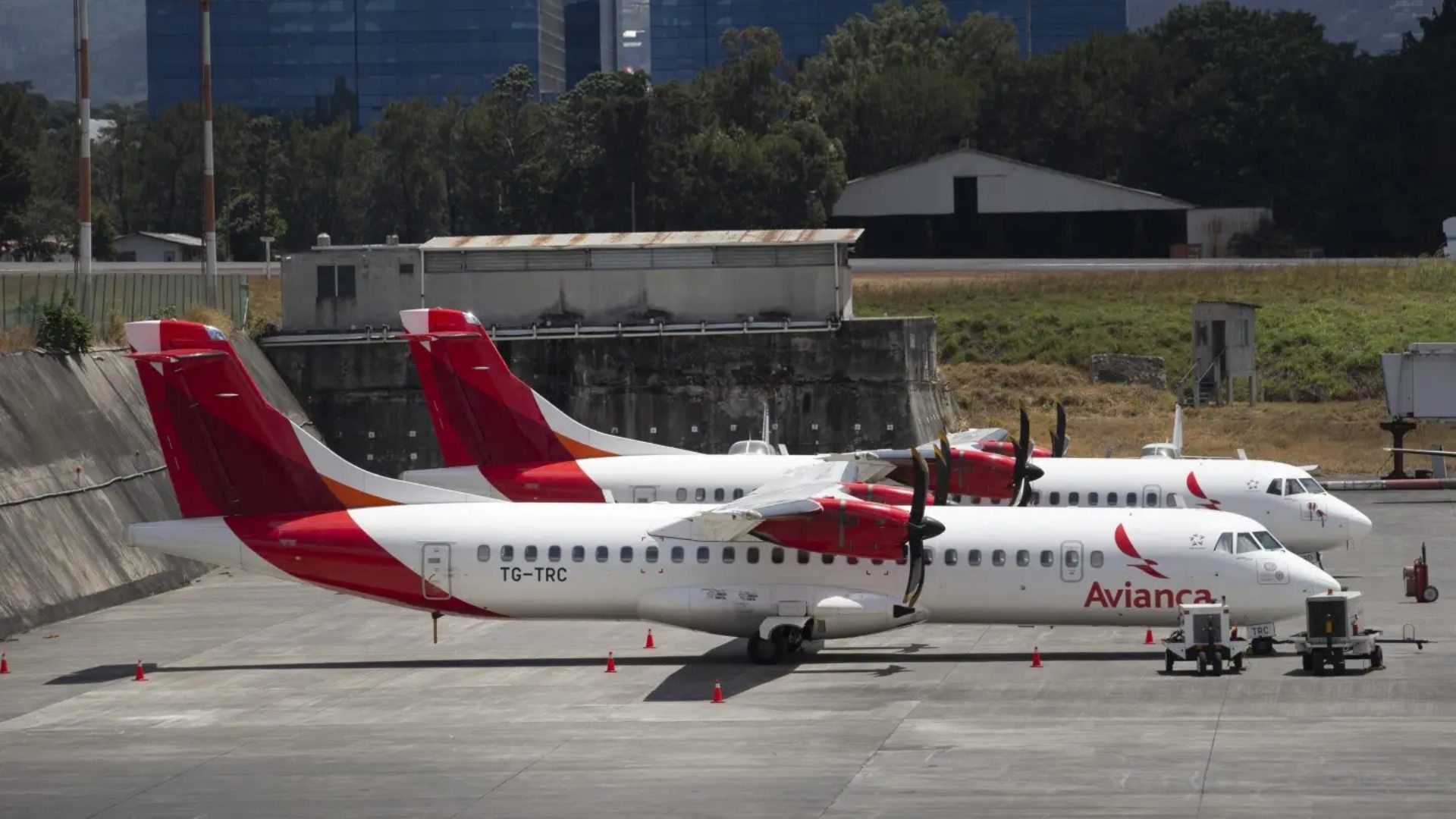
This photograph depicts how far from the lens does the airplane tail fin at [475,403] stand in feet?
125

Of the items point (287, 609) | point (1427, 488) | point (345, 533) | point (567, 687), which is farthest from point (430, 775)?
point (1427, 488)

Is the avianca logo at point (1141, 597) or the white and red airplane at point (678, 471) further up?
the white and red airplane at point (678, 471)

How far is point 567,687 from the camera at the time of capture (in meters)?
29.0

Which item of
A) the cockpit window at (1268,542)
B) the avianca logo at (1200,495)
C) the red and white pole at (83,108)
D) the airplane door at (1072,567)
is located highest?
the red and white pole at (83,108)

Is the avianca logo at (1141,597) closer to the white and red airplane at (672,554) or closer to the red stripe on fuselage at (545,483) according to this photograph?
the white and red airplane at (672,554)

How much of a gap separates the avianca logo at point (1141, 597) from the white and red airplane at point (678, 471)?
6127 mm

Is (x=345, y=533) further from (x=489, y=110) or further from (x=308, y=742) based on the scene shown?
(x=489, y=110)

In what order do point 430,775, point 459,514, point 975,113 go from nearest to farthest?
point 430,775, point 459,514, point 975,113

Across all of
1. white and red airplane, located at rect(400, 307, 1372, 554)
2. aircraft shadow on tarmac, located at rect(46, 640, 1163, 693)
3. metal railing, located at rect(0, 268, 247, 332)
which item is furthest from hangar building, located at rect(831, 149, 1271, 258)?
aircraft shadow on tarmac, located at rect(46, 640, 1163, 693)

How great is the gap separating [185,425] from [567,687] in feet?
25.1

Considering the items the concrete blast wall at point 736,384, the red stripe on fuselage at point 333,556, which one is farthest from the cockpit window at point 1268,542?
the concrete blast wall at point 736,384

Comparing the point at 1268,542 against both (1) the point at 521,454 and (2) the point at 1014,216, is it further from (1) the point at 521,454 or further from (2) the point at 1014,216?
(2) the point at 1014,216

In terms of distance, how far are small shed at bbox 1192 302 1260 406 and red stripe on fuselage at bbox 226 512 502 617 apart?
4342 centimetres

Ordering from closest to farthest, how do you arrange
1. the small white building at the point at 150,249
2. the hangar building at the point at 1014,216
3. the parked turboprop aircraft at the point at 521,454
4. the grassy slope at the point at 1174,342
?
1. the parked turboprop aircraft at the point at 521,454
2. the grassy slope at the point at 1174,342
3. the hangar building at the point at 1014,216
4. the small white building at the point at 150,249
